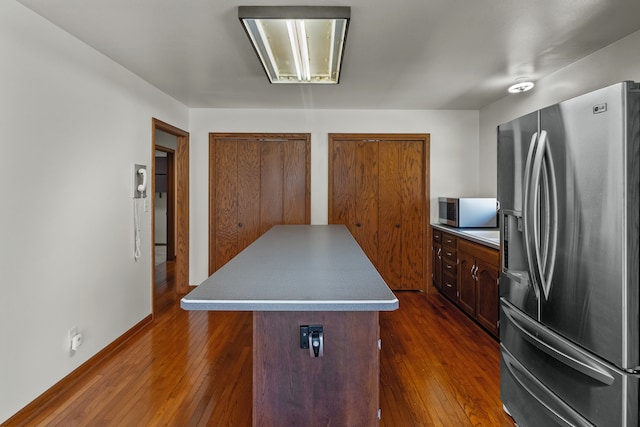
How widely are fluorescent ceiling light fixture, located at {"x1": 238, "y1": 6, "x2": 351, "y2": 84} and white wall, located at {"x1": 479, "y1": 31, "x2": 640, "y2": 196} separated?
6.37 ft

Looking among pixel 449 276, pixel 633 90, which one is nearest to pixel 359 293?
pixel 633 90

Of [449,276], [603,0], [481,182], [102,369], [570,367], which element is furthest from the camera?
[481,182]

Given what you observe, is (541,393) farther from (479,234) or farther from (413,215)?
(413,215)

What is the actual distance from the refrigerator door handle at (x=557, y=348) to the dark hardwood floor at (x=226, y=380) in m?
0.56

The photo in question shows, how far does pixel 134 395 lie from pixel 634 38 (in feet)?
12.9

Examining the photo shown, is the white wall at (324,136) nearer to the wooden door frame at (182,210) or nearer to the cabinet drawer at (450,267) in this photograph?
the wooden door frame at (182,210)

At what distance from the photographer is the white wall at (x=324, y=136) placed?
448cm

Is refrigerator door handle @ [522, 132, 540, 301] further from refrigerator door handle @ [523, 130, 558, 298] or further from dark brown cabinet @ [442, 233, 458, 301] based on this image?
dark brown cabinet @ [442, 233, 458, 301]

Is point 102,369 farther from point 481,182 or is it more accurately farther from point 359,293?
point 481,182

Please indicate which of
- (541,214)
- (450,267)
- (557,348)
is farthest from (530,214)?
(450,267)

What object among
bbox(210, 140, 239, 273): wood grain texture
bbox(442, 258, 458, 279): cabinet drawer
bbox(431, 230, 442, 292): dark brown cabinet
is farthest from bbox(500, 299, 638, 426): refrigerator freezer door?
bbox(210, 140, 239, 273): wood grain texture

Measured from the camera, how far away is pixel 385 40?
2.45m

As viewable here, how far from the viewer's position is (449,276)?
3.96m

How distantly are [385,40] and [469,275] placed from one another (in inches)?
89.9
